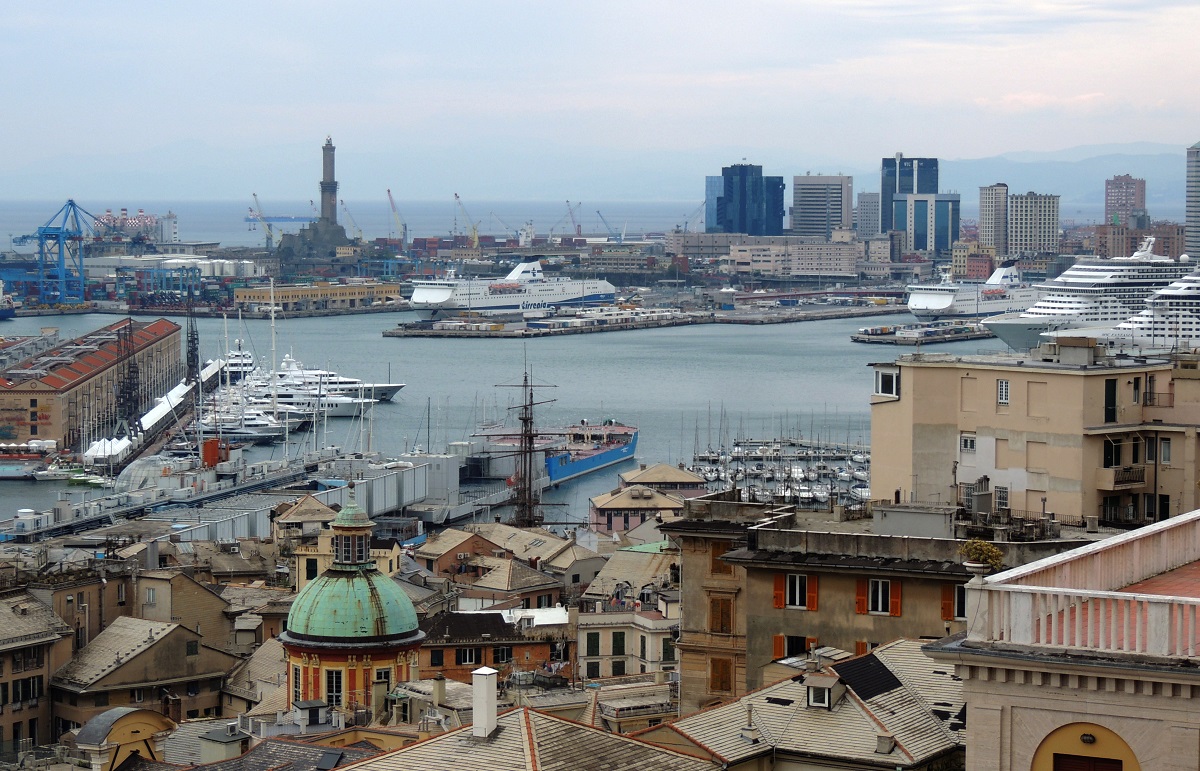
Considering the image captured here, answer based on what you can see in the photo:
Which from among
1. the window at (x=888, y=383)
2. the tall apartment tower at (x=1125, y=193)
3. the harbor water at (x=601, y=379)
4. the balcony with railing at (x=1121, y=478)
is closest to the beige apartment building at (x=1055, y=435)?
the balcony with railing at (x=1121, y=478)

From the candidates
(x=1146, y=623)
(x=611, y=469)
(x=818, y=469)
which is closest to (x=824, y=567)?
(x=1146, y=623)

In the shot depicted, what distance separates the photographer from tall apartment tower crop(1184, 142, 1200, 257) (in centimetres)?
11512

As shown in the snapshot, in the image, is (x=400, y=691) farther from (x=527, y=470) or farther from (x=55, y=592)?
(x=527, y=470)

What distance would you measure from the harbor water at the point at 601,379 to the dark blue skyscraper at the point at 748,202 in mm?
67993

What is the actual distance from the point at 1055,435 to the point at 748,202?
15528 centimetres

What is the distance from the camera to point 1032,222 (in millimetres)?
146125

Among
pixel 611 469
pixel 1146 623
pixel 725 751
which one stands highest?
pixel 1146 623

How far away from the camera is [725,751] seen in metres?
6.33

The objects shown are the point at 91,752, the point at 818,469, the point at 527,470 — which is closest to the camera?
the point at 91,752

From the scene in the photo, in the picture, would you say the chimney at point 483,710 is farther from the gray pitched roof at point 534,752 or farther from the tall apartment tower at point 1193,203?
the tall apartment tower at point 1193,203

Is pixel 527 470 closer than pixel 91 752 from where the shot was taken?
No

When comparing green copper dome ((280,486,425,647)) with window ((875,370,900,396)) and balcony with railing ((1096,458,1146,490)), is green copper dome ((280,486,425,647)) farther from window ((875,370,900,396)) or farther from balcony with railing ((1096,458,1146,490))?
balcony with railing ((1096,458,1146,490))

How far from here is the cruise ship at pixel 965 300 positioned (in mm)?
91562

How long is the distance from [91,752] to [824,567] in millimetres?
4127
